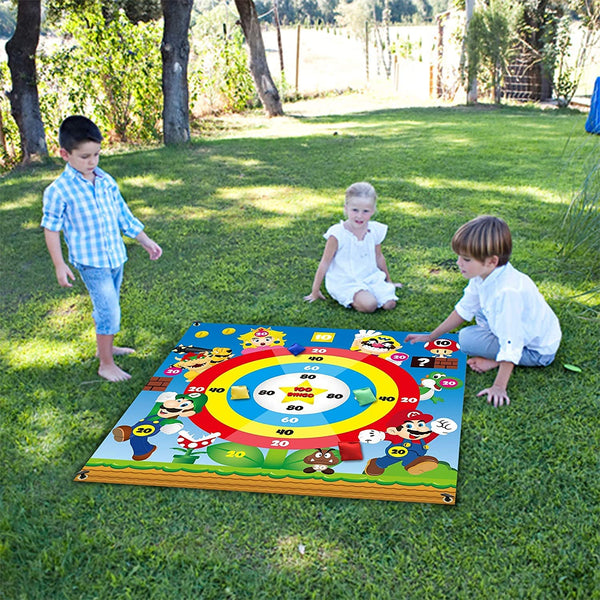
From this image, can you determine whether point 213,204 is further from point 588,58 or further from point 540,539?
point 540,539

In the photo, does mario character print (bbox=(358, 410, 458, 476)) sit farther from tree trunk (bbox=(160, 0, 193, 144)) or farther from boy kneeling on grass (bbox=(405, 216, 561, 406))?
tree trunk (bbox=(160, 0, 193, 144))

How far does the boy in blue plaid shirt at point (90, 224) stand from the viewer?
115 inches

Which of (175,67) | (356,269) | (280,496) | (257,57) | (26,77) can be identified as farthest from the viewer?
(257,57)

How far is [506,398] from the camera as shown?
2.84m

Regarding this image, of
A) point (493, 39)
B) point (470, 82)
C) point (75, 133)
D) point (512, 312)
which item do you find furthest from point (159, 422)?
point (493, 39)

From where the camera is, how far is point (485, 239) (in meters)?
2.84

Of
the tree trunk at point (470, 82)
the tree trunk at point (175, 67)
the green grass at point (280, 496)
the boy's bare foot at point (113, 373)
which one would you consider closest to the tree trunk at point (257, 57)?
the tree trunk at point (175, 67)

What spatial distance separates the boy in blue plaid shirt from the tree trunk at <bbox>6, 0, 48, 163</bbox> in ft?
16.9

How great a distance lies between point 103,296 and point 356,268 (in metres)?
1.55

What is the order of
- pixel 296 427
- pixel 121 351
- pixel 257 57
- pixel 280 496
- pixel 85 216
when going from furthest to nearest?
1. pixel 257 57
2. pixel 121 351
3. pixel 85 216
4. pixel 296 427
5. pixel 280 496

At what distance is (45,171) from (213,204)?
2.52 m

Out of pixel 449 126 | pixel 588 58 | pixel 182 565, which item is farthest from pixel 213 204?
pixel 449 126

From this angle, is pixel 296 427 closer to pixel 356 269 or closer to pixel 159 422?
pixel 159 422

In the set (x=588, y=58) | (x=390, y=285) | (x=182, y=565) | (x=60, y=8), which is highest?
(x=60, y=8)
